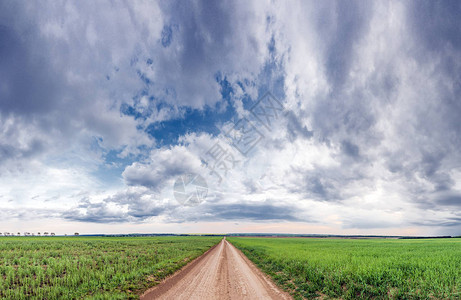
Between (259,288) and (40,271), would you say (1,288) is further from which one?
A: (259,288)

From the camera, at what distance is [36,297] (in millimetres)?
10305

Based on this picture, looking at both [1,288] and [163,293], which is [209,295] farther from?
[1,288]

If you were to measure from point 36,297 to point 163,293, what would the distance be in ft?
20.0

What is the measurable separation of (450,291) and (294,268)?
9549mm

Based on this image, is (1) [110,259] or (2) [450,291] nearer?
(2) [450,291]

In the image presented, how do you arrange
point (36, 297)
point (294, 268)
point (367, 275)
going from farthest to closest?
1. point (294, 268)
2. point (367, 275)
3. point (36, 297)

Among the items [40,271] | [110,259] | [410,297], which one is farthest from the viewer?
[110,259]

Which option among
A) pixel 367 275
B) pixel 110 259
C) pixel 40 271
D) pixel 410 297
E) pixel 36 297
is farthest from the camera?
pixel 110 259

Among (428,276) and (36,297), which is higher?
(428,276)

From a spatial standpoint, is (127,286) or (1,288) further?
(127,286)

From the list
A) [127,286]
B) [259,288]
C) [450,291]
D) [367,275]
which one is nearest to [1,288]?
[127,286]

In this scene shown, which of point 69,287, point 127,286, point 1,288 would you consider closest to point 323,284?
point 127,286

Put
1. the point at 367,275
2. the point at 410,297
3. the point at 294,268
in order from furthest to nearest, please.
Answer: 1. the point at 294,268
2. the point at 367,275
3. the point at 410,297

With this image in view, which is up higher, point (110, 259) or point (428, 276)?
point (428, 276)
